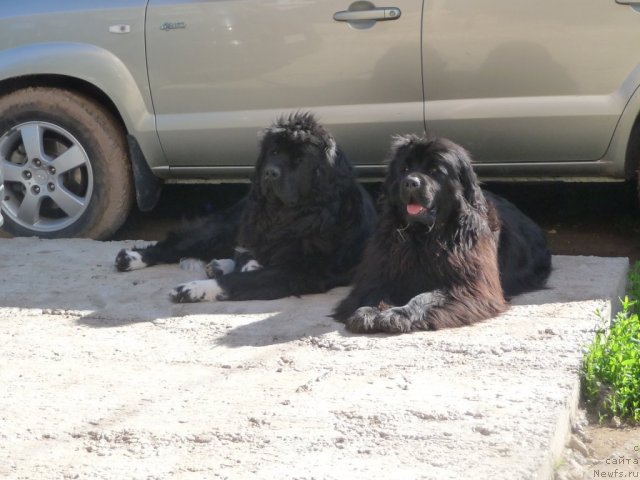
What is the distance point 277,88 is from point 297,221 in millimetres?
1085

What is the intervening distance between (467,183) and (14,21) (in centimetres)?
358

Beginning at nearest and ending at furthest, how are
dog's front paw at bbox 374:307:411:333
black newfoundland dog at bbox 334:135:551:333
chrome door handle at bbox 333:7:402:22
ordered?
dog's front paw at bbox 374:307:411:333 < black newfoundland dog at bbox 334:135:551:333 < chrome door handle at bbox 333:7:402:22

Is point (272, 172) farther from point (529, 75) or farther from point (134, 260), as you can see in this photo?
point (529, 75)

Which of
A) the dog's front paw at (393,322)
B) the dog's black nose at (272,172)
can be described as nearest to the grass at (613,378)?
the dog's front paw at (393,322)

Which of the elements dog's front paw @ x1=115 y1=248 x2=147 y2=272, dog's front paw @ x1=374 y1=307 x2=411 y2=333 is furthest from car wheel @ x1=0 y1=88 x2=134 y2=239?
dog's front paw @ x1=374 y1=307 x2=411 y2=333

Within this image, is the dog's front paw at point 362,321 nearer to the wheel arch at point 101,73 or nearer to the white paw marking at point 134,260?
the white paw marking at point 134,260

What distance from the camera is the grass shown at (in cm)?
462

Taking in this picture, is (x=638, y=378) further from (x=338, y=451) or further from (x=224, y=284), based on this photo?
(x=224, y=284)

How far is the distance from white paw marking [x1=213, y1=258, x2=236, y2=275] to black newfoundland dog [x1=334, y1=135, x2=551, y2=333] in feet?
3.93

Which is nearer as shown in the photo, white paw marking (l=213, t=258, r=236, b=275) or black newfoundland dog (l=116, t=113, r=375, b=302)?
black newfoundland dog (l=116, t=113, r=375, b=302)

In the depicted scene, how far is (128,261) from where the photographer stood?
6664mm

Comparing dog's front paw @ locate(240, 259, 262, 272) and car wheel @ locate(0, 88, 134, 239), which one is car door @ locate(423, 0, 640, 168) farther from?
car wheel @ locate(0, 88, 134, 239)

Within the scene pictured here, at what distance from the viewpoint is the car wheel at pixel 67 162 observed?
23.8 feet

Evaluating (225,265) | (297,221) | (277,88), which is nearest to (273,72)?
(277,88)
